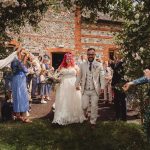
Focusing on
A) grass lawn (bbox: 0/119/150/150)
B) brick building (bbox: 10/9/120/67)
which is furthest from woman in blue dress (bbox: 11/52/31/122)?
brick building (bbox: 10/9/120/67)

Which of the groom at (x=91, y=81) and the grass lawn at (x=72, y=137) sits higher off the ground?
the groom at (x=91, y=81)

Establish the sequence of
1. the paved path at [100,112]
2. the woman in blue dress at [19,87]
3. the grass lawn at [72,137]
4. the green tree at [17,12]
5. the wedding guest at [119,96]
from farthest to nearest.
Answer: the paved path at [100,112]
the wedding guest at [119,96]
the woman in blue dress at [19,87]
the green tree at [17,12]
the grass lawn at [72,137]

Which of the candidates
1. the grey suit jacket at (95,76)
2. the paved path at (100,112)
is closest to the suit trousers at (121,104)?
the paved path at (100,112)

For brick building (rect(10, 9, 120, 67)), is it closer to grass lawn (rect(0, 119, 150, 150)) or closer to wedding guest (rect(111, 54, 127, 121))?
wedding guest (rect(111, 54, 127, 121))

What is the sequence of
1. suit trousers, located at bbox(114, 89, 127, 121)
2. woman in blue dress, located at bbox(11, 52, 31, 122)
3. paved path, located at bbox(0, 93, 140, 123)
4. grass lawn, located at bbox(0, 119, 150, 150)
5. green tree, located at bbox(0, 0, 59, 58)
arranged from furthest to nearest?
paved path, located at bbox(0, 93, 140, 123) → suit trousers, located at bbox(114, 89, 127, 121) → woman in blue dress, located at bbox(11, 52, 31, 122) → green tree, located at bbox(0, 0, 59, 58) → grass lawn, located at bbox(0, 119, 150, 150)

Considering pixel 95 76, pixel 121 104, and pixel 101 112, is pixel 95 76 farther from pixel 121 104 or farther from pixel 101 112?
pixel 101 112

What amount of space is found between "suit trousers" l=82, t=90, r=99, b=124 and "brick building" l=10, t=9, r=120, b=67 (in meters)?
13.8

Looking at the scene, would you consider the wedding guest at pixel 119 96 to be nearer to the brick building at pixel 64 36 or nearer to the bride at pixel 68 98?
the bride at pixel 68 98

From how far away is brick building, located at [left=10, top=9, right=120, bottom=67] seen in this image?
83.5ft

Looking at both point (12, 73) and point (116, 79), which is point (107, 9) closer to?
point (116, 79)

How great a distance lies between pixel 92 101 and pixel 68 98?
0.78m

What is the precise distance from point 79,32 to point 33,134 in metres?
17.7

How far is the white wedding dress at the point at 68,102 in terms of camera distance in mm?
11641

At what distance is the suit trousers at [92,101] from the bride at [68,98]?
0.40m
